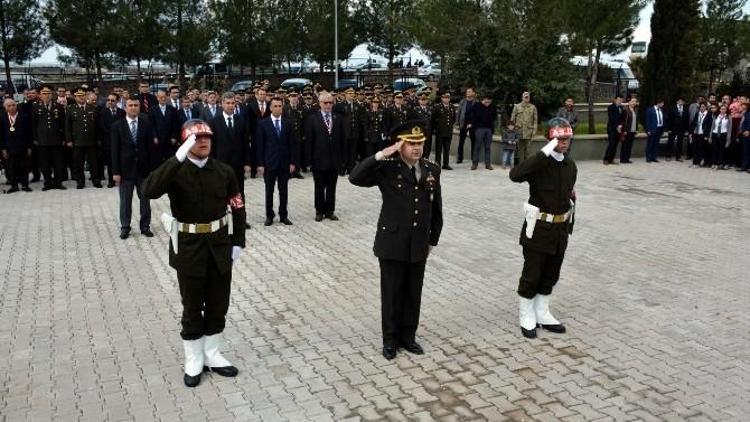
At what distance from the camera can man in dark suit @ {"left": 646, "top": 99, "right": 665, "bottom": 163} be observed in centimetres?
1719

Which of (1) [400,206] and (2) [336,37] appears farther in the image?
(2) [336,37]

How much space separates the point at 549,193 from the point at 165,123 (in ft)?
25.5

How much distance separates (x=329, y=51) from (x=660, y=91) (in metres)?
18.6

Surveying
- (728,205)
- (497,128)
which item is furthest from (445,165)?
(728,205)

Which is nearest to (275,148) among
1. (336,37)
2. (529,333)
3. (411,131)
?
(411,131)

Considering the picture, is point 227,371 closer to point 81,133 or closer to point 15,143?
point 81,133

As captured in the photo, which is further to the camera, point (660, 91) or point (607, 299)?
point (660, 91)

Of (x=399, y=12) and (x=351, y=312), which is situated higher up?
(x=399, y=12)

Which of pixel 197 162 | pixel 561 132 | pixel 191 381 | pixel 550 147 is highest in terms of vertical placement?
Answer: pixel 561 132

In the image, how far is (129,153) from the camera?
925 centimetres

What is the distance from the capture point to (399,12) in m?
33.8

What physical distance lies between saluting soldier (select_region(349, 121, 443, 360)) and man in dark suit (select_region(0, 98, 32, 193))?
9677mm

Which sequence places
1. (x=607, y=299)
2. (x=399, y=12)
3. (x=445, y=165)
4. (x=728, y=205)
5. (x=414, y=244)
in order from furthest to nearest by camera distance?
(x=399, y=12)
(x=445, y=165)
(x=728, y=205)
(x=607, y=299)
(x=414, y=244)

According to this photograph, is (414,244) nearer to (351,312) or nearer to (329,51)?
(351,312)
